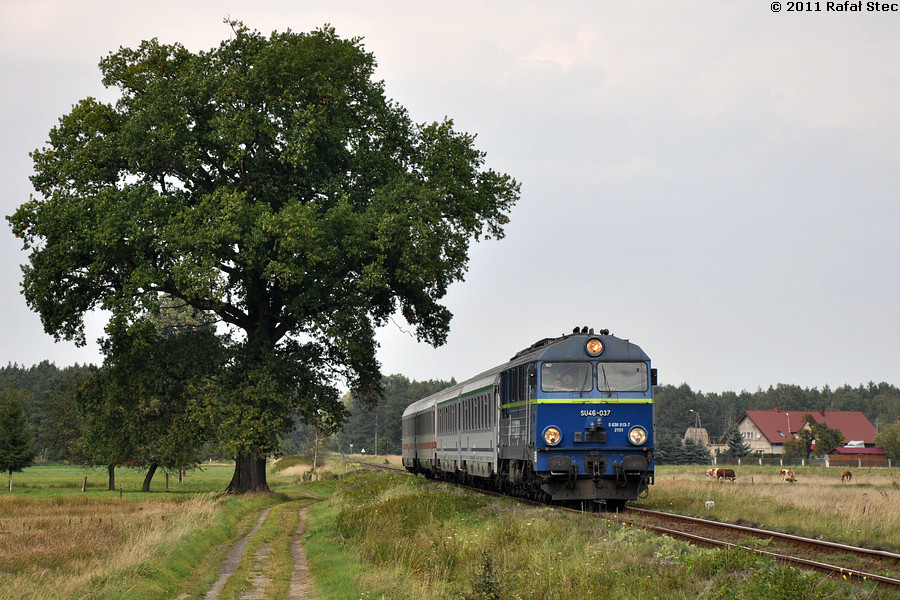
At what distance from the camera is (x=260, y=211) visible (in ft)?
115

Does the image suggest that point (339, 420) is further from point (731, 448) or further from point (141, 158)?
point (731, 448)

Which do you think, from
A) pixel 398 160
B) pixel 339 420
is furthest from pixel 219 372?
pixel 398 160

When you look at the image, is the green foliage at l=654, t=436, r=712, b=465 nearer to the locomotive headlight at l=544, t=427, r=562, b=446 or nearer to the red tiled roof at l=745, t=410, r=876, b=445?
the red tiled roof at l=745, t=410, r=876, b=445

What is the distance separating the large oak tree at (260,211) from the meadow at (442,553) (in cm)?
888

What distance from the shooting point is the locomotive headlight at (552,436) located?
22297mm

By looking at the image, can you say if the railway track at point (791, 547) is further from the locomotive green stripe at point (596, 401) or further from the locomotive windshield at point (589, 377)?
the locomotive windshield at point (589, 377)

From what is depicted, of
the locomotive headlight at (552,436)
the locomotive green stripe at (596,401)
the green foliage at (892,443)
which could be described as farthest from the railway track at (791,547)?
the green foliage at (892,443)

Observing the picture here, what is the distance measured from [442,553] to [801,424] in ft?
426

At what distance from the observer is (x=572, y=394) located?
2267 centimetres

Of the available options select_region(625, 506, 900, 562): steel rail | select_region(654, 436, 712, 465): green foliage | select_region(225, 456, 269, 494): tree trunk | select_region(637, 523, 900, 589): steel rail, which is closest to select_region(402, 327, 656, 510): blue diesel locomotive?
select_region(625, 506, 900, 562): steel rail

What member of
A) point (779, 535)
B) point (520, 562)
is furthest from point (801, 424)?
point (520, 562)

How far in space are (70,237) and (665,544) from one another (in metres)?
27.9

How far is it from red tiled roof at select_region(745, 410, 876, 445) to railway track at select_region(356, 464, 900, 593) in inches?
4639

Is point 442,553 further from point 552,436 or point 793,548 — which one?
point 552,436
